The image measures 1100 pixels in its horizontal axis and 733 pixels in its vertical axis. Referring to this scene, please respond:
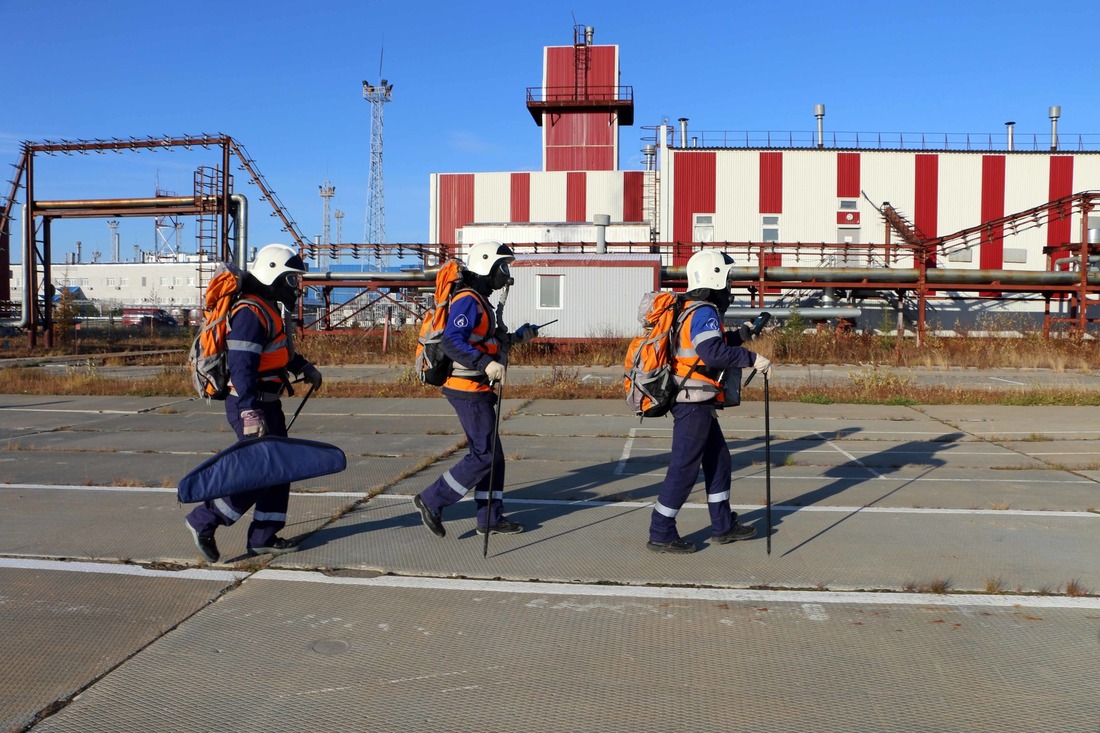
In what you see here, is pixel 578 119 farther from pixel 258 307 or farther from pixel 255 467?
pixel 255 467

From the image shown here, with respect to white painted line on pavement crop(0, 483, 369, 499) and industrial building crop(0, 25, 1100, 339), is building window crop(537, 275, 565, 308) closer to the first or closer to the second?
industrial building crop(0, 25, 1100, 339)

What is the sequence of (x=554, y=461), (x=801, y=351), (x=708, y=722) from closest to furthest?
(x=708, y=722) → (x=554, y=461) → (x=801, y=351)

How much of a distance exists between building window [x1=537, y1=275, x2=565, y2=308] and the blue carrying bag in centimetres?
2336

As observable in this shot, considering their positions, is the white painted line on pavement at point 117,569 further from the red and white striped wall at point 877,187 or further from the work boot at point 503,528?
the red and white striped wall at point 877,187

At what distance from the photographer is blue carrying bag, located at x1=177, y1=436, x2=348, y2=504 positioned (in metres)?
5.17

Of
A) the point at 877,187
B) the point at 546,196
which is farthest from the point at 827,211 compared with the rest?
the point at 546,196

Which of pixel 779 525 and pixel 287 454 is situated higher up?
pixel 287 454

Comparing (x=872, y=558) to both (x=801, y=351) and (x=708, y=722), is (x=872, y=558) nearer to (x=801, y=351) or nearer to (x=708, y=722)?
(x=708, y=722)

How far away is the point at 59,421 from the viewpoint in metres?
13.1

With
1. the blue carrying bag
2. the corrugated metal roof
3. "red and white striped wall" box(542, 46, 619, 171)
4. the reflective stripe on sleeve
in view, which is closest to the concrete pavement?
the reflective stripe on sleeve

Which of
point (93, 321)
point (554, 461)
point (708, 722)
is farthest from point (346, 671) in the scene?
point (93, 321)

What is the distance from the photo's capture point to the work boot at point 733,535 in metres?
6.07

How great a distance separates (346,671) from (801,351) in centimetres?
2322

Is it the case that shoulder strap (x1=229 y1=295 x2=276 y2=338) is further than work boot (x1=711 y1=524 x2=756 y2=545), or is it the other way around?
work boot (x1=711 y1=524 x2=756 y2=545)
